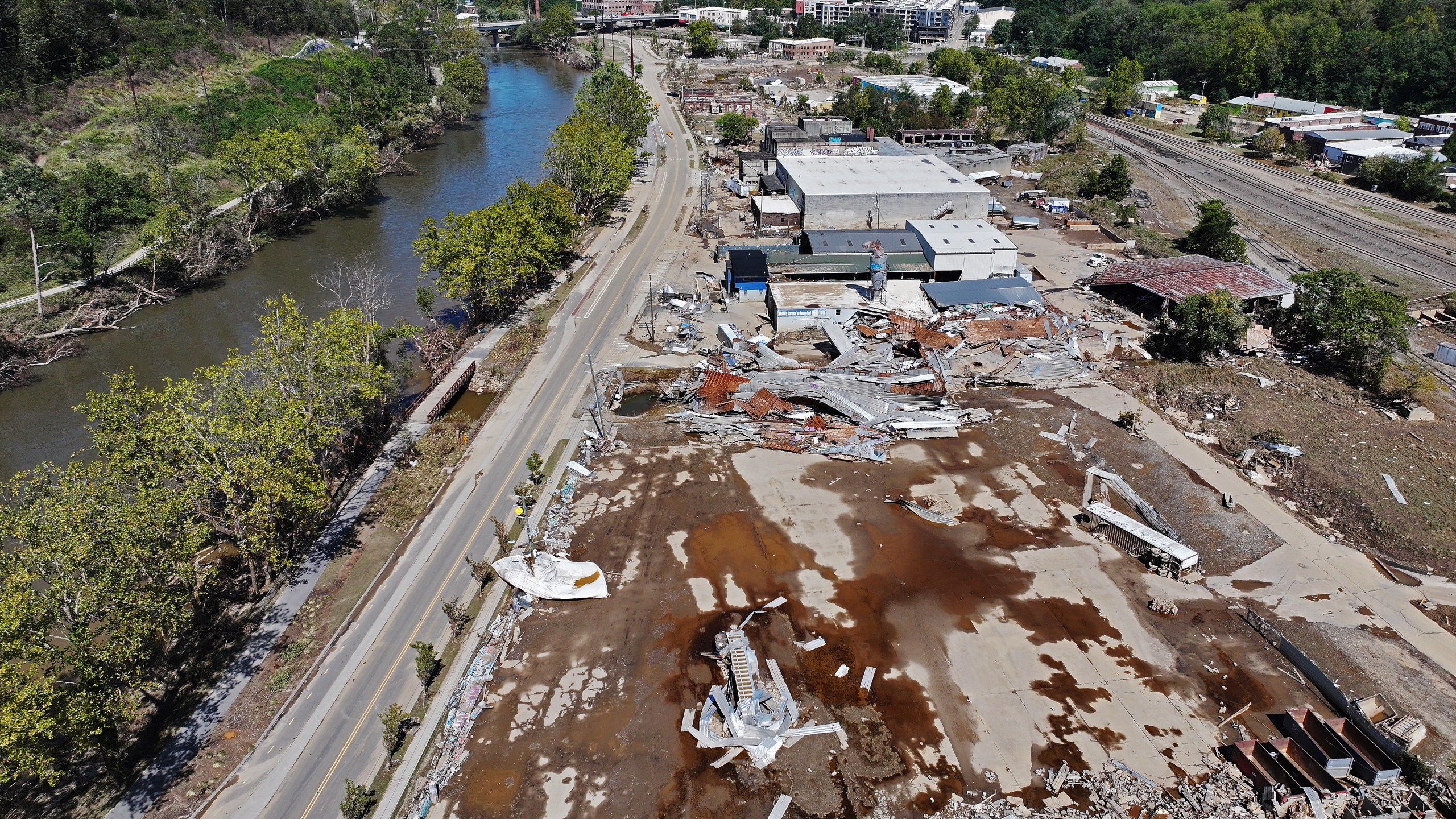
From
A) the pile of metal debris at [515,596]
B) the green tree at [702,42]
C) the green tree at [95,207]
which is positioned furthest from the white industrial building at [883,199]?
the green tree at [702,42]

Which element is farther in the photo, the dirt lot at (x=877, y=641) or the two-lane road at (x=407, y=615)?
the dirt lot at (x=877, y=641)

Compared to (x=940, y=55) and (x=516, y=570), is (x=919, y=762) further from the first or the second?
(x=940, y=55)

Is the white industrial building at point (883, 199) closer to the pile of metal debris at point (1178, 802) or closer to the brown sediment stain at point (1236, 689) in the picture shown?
the brown sediment stain at point (1236, 689)

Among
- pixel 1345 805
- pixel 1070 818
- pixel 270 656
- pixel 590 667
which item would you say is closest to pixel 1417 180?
pixel 1345 805

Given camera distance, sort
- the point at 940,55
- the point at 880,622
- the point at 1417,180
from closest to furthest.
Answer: the point at 880,622 < the point at 1417,180 < the point at 940,55

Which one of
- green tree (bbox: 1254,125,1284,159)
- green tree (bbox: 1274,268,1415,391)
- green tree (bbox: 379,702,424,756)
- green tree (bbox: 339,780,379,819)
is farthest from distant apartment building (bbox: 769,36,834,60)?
green tree (bbox: 339,780,379,819)

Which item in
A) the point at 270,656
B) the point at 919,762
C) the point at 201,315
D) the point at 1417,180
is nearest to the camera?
the point at 919,762

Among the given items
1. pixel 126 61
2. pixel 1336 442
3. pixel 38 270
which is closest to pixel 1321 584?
pixel 1336 442
